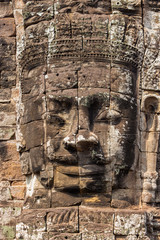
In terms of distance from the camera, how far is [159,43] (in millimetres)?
14125

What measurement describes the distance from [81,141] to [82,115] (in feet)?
1.47

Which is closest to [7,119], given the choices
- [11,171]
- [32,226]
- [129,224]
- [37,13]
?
[11,171]

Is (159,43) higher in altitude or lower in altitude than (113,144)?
higher

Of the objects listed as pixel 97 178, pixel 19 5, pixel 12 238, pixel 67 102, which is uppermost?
pixel 19 5

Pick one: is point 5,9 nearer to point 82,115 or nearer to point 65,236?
point 82,115

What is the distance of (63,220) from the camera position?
13.0 meters

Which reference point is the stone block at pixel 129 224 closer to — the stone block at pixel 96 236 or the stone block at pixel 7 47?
the stone block at pixel 96 236

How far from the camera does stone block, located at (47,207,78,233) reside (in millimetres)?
12984

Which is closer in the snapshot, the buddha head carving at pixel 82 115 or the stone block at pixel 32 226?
the stone block at pixel 32 226

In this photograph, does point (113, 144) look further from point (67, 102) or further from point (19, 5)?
point (19, 5)

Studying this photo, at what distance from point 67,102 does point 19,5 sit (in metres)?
2.23

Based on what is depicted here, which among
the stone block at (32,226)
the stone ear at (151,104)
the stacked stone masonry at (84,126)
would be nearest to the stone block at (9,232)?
the stacked stone masonry at (84,126)

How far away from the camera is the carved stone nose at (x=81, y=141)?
1301 centimetres

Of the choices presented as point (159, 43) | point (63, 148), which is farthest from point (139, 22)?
point (63, 148)
